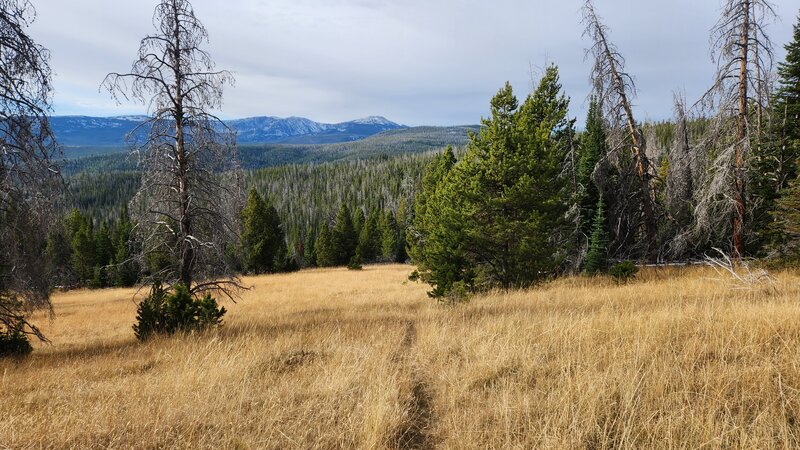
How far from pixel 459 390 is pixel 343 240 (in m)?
50.7

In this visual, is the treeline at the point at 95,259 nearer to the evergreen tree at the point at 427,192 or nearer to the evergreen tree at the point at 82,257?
the evergreen tree at the point at 82,257

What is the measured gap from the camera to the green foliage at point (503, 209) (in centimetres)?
1116

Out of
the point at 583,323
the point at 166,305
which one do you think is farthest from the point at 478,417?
the point at 166,305

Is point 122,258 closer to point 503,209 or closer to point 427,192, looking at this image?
point 427,192

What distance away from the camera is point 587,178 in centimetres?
1928

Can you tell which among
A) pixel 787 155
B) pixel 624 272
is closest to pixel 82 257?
pixel 624 272

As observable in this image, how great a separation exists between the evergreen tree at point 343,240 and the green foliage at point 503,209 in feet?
134

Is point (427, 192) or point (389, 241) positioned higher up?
point (427, 192)

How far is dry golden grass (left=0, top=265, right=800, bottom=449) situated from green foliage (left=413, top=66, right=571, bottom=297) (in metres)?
5.27

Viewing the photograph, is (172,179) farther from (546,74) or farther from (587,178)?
(587,178)

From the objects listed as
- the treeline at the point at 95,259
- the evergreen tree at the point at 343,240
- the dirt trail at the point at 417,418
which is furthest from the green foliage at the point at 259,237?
the dirt trail at the point at 417,418

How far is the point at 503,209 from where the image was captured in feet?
38.3

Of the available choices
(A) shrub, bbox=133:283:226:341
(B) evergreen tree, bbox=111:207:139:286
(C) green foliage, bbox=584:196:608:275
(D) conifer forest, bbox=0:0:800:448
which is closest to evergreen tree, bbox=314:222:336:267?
(B) evergreen tree, bbox=111:207:139:286

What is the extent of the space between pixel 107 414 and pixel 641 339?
5.58 metres
